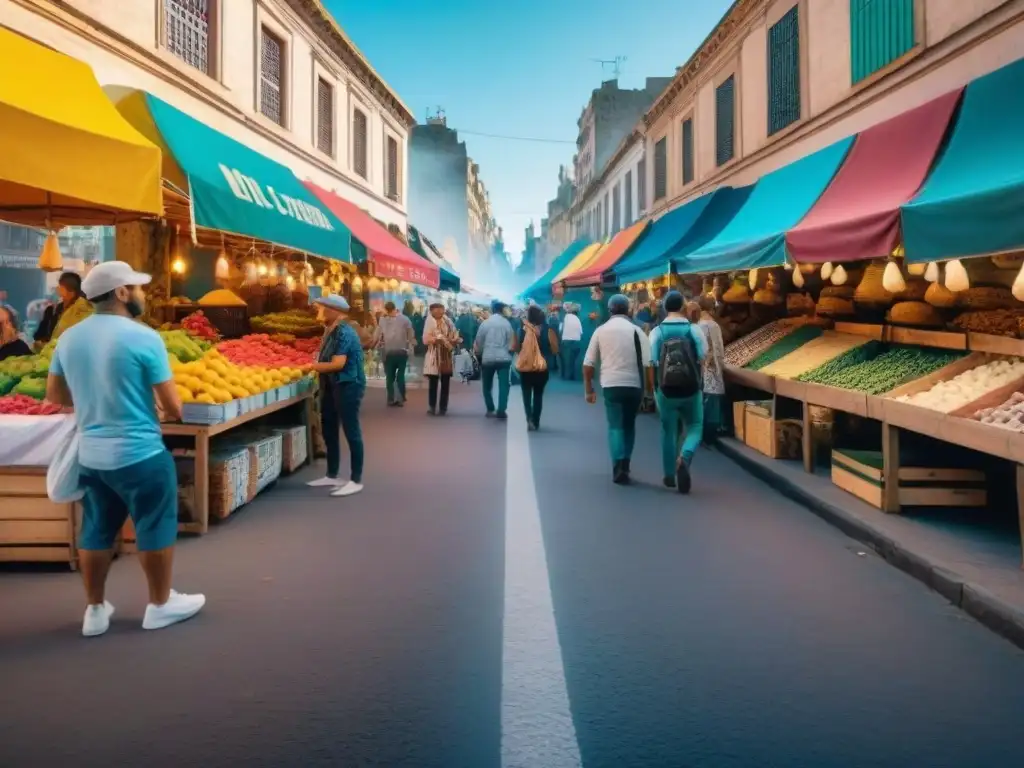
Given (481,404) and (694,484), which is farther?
(481,404)

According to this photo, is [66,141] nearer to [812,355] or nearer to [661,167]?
[812,355]

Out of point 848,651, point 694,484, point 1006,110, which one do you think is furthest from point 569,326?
point 848,651

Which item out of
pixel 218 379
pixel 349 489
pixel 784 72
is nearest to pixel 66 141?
pixel 218 379

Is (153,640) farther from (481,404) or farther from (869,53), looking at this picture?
(481,404)

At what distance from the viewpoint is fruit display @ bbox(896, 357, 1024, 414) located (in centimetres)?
690

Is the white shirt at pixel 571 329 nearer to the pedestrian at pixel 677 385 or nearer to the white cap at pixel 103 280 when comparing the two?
the pedestrian at pixel 677 385

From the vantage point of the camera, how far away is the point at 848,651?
4367mm

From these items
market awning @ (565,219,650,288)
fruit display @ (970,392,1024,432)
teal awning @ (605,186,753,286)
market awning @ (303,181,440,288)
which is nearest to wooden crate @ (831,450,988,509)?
fruit display @ (970,392,1024,432)

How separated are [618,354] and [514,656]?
5.31 m

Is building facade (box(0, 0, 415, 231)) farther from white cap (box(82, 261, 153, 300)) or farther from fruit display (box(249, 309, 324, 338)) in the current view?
white cap (box(82, 261, 153, 300))

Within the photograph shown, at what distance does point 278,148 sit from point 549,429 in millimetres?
8386

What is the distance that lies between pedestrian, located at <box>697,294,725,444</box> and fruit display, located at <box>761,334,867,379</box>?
686 mm

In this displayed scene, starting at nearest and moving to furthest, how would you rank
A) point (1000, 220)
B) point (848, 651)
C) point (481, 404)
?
point (848, 651) → point (1000, 220) → point (481, 404)

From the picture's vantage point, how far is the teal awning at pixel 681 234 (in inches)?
598
